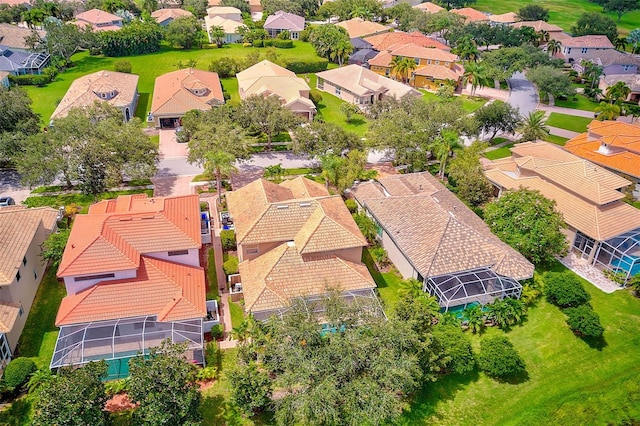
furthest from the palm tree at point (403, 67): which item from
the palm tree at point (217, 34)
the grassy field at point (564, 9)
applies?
the grassy field at point (564, 9)

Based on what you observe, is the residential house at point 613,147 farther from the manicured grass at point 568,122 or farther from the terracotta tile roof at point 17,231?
the terracotta tile roof at point 17,231

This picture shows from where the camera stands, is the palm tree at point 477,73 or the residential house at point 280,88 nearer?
the residential house at point 280,88

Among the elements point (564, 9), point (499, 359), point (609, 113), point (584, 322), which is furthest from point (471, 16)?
point (499, 359)

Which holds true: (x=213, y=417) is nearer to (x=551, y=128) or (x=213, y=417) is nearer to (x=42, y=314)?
(x=42, y=314)

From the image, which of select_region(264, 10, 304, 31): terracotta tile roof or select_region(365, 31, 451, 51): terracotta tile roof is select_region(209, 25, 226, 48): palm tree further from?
select_region(365, 31, 451, 51): terracotta tile roof

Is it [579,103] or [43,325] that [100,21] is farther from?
[579,103]

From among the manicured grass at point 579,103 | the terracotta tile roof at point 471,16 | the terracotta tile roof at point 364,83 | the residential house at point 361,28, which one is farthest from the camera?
the terracotta tile roof at point 471,16
